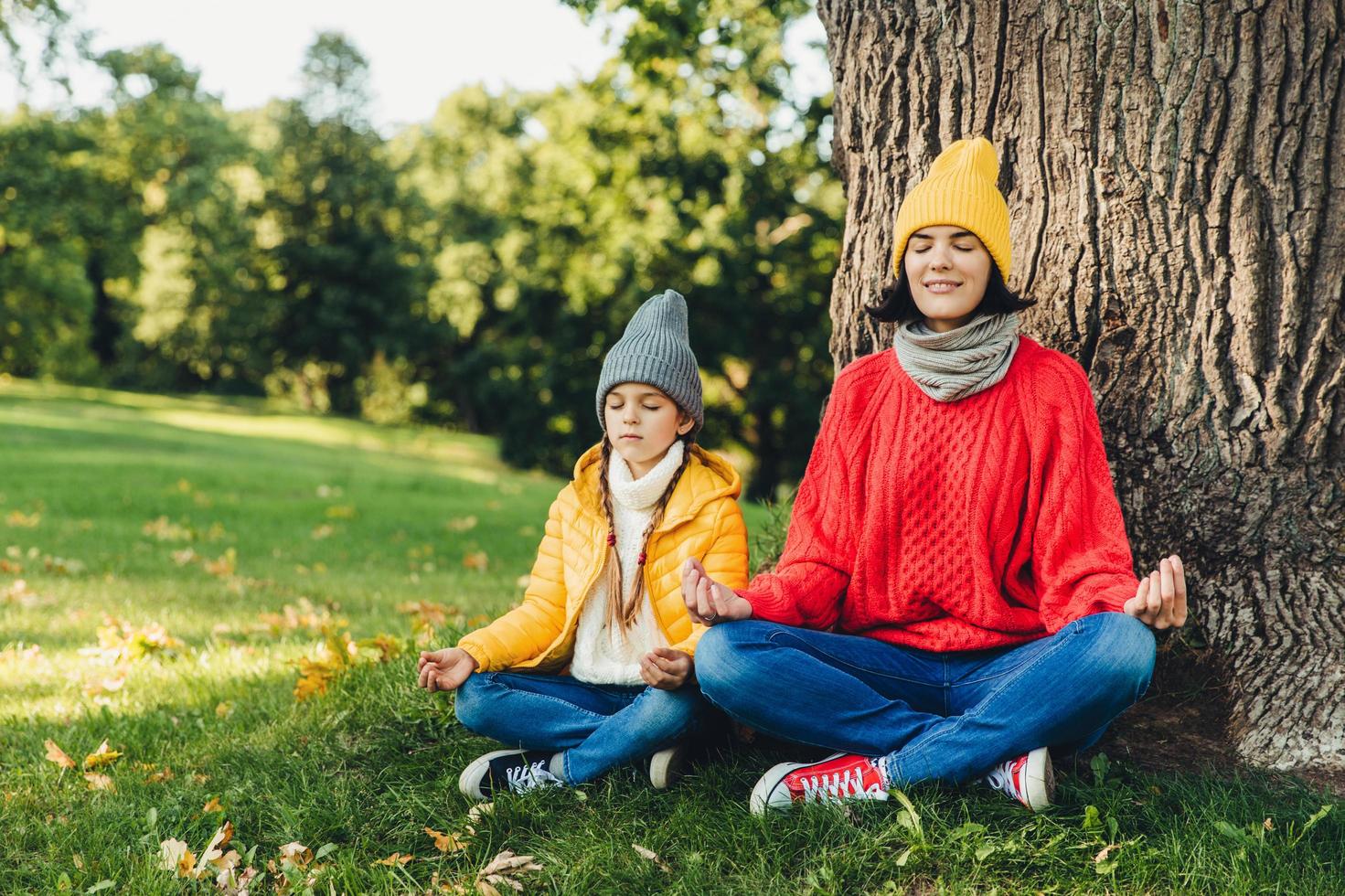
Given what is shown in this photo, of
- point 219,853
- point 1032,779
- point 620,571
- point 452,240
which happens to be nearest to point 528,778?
point 620,571

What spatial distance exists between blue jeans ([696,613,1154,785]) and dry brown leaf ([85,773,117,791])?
1.97 m

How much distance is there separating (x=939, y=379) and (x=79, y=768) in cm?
307

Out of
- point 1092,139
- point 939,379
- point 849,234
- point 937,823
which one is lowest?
point 937,823

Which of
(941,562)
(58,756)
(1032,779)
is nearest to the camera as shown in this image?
(1032,779)

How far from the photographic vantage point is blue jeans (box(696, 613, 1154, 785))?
2.71m

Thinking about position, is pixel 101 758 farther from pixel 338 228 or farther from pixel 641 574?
pixel 338 228

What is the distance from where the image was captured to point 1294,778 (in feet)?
10.1

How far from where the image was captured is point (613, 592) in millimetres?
3496

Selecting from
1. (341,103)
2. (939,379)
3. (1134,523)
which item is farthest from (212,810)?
(341,103)

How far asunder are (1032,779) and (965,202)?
5.09 feet

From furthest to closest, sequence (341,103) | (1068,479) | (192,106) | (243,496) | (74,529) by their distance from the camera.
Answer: (341,103) → (192,106) → (243,496) → (74,529) → (1068,479)

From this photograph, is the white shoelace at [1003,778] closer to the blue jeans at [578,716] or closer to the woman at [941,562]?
the woman at [941,562]

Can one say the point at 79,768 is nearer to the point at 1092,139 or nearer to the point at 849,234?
the point at 849,234

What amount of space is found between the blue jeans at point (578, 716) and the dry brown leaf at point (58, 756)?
1388 mm
